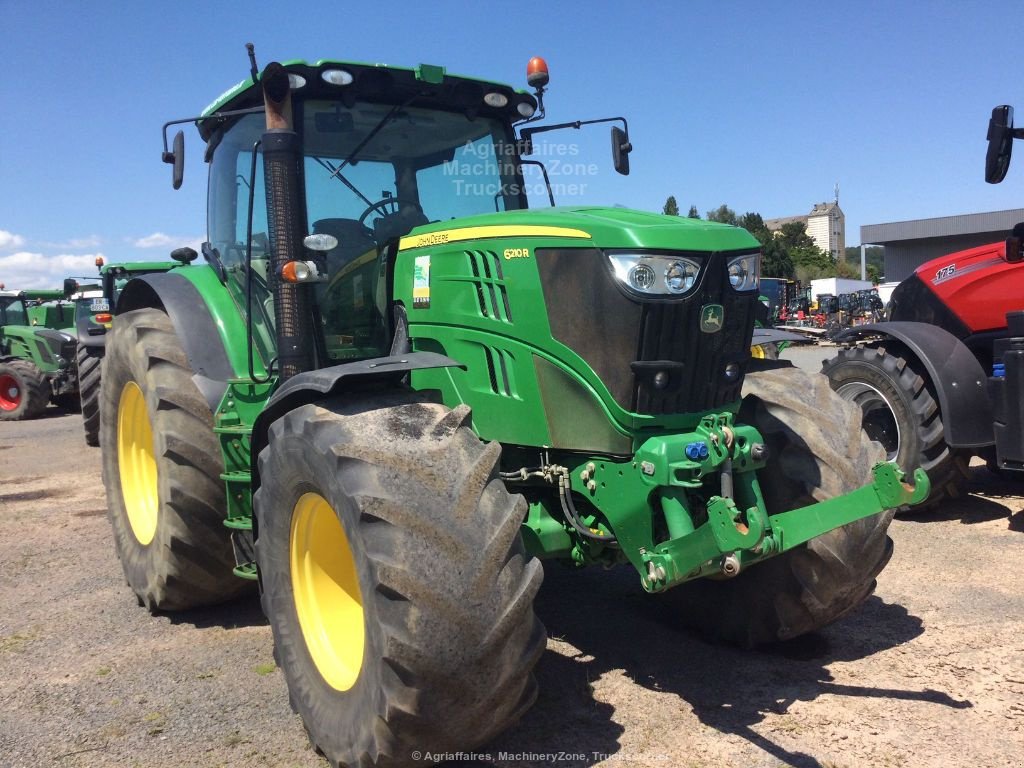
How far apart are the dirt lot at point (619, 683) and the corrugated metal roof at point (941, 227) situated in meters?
38.3

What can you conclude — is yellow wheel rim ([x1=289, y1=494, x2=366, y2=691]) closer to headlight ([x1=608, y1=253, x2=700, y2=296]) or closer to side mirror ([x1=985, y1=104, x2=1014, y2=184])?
headlight ([x1=608, y1=253, x2=700, y2=296])

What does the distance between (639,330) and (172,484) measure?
7.83ft

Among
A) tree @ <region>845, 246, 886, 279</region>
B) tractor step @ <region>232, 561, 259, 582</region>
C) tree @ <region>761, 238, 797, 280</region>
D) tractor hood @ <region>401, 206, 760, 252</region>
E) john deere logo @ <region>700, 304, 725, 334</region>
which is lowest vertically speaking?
tractor step @ <region>232, 561, 259, 582</region>

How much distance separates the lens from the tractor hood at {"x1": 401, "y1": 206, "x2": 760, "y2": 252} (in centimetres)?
303

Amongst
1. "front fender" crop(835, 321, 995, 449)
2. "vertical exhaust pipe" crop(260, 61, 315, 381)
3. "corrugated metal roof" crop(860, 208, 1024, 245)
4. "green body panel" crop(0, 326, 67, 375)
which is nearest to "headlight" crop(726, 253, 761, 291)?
"vertical exhaust pipe" crop(260, 61, 315, 381)

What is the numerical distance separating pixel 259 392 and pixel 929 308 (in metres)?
5.29

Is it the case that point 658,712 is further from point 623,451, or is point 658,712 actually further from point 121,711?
point 121,711

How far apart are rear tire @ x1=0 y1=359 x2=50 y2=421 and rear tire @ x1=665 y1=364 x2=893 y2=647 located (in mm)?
13581

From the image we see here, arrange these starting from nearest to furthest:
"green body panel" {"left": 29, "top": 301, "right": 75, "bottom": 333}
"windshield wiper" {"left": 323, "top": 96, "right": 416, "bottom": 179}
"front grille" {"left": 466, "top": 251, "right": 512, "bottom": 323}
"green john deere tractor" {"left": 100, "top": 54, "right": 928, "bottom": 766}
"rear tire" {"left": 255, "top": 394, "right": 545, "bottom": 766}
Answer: "rear tire" {"left": 255, "top": 394, "right": 545, "bottom": 766}
"green john deere tractor" {"left": 100, "top": 54, "right": 928, "bottom": 766}
"front grille" {"left": 466, "top": 251, "right": 512, "bottom": 323}
"windshield wiper" {"left": 323, "top": 96, "right": 416, "bottom": 179}
"green body panel" {"left": 29, "top": 301, "right": 75, "bottom": 333}

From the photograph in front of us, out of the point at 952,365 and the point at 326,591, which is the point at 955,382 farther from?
the point at 326,591

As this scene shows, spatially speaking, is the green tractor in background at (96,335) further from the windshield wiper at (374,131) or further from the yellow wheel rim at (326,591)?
the yellow wheel rim at (326,591)

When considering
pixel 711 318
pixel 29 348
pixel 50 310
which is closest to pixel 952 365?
pixel 711 318

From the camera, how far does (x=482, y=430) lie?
352 cm

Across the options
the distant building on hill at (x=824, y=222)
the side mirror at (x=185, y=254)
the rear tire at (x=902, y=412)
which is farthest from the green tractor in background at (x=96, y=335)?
the distant building on hill at (x=824, y=222)
